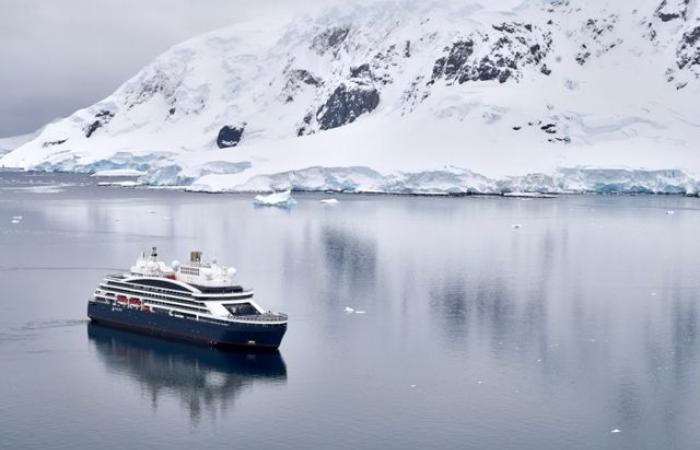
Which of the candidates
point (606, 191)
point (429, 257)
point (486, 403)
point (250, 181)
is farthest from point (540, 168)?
point (486, 403)

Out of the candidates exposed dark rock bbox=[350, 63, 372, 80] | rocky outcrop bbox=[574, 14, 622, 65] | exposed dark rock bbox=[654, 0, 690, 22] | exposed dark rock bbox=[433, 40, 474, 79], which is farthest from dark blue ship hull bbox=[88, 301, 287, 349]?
exposed dark rock bbox=[654, 0, 690, 22]

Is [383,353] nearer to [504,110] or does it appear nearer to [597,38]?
[504,110]

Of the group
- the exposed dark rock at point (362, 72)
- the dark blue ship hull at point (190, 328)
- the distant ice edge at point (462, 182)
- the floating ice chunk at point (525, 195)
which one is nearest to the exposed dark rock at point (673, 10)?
the distant ice edge at point (462, 182)

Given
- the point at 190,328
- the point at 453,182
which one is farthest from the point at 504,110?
the point at 190,328

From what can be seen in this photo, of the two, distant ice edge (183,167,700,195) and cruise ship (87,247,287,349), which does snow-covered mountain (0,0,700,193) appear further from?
cruise ship (87,247,287,349)

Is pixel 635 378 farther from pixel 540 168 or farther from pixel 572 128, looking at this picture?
pixel 572 128

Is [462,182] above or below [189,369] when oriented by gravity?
above
